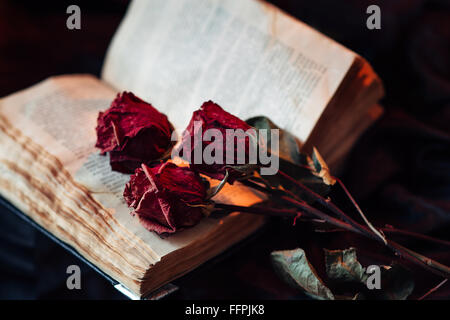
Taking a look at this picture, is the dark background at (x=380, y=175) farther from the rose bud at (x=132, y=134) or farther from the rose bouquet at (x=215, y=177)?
the rose bud at (x=132, y=134)

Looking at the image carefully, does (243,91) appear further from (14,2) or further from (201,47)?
(14,2)

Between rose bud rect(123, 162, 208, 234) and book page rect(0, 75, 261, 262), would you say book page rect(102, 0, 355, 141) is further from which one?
rose bud rect(123, 162, 208, 234)

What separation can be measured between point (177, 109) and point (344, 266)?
1.16 ft

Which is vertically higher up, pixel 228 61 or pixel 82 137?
pixel 228 61

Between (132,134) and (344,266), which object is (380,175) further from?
(132,134)

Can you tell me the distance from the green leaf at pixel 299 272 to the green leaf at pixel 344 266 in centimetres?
2

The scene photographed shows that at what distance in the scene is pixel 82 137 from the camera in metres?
0.64

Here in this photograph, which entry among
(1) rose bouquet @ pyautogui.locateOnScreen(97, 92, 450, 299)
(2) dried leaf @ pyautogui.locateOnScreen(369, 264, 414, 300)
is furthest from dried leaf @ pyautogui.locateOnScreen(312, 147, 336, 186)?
(2) dried leaf @ pyautogui.locateOnScreen(369, 264, 414, 300)

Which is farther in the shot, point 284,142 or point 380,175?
point 380,175

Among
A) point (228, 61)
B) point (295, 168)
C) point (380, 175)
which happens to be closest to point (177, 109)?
point (228, 61)

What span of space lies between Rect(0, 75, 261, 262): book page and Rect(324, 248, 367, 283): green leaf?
0.13 meters

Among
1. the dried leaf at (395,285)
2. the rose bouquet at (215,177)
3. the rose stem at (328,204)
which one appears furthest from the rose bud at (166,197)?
the dried leaf at (395,285)

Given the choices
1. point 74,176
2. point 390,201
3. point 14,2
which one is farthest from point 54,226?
point 14,2

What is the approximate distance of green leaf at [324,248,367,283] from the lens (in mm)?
462
